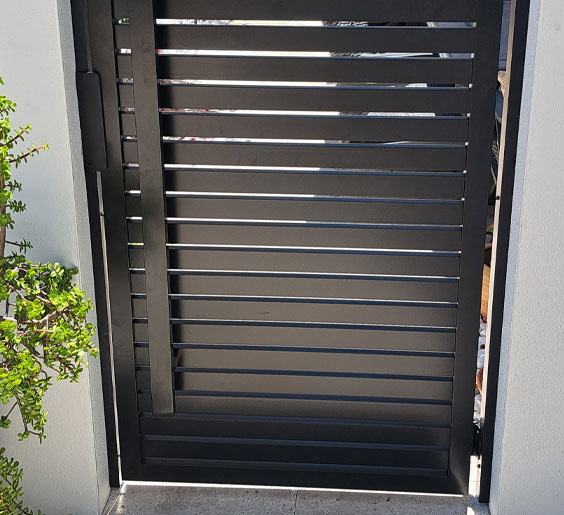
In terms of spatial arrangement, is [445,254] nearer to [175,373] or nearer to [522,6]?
[522,6]

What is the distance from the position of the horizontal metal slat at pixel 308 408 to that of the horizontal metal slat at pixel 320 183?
0.79 metres

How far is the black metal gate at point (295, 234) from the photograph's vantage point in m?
2.37

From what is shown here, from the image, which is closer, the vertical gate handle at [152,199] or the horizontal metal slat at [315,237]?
the vertical gate handle at [152,199]

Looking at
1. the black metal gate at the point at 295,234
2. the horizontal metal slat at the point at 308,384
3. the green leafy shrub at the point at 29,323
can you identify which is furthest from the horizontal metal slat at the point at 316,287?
the green leafy shrub at the point at 29,323

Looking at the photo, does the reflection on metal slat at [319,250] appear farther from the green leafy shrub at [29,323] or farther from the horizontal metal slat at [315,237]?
the green leafy shrub at [29,323]

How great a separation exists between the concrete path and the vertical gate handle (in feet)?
1.28

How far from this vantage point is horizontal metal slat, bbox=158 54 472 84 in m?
2.36

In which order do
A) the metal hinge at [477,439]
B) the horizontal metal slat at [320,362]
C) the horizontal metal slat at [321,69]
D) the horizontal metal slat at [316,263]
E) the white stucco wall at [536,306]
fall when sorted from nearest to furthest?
the white stucco wall at [536,306], the horizontal metal slat at [321,69], the horizontal metal slat at [316,263], the horizontal metal slat at [320,362], the metal hinge at [477,439]

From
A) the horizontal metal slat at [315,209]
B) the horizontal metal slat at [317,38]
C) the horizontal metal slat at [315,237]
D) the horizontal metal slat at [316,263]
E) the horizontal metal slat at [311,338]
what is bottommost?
the horizontal metal slat at [311,338]

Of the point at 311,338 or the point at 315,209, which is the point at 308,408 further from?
the point at 315,209

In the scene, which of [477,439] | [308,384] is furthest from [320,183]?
[477,439]

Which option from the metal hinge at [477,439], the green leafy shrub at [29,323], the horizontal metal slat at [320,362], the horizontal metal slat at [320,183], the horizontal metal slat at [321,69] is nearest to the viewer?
the green leafy shrub at [29,323]

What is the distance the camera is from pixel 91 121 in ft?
8.11

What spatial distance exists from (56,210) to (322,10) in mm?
1103
